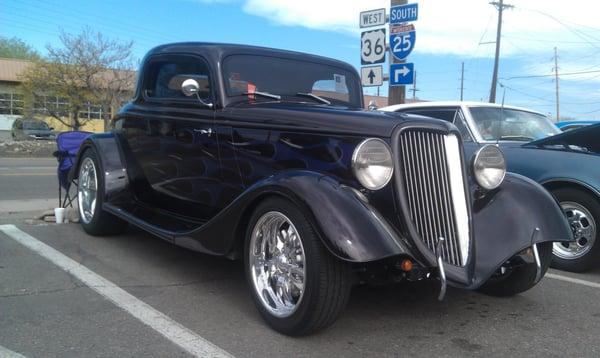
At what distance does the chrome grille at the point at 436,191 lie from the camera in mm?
3262

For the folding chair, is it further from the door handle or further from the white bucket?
the door handle

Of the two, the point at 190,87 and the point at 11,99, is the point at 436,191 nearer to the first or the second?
the point at 190,87

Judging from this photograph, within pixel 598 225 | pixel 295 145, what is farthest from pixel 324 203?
pixel 598 225

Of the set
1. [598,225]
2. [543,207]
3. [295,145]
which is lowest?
[598,225]

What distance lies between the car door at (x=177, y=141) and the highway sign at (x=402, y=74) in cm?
559

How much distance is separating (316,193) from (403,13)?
725 centimetres

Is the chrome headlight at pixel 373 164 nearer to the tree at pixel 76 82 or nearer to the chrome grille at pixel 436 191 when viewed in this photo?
the chrome grille at pixel 436 191

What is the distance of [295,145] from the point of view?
3623mm

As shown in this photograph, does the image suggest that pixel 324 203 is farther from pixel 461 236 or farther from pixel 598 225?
pixel 598 225

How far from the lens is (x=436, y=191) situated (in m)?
3.36

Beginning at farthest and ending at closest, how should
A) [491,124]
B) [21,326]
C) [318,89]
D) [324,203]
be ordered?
[491,124], [318,89], [21,326], [324,203]

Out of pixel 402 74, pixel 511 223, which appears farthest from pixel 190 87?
pixel 402 74

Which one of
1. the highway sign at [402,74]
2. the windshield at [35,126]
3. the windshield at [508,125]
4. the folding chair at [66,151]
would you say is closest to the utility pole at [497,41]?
the highway sign at [402,74]

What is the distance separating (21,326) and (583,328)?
11.7ft
